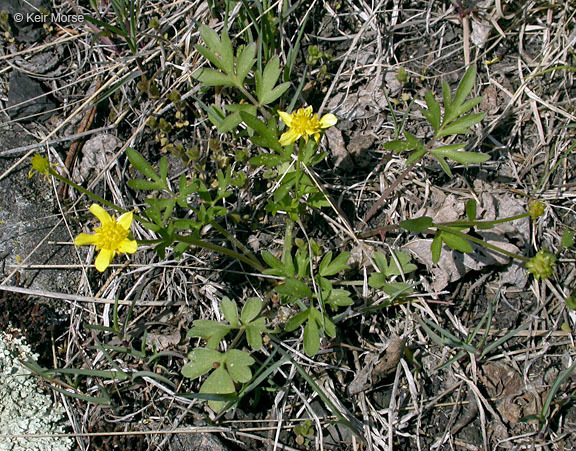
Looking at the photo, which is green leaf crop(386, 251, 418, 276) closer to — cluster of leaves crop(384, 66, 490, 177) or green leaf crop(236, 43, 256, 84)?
cluster of leaves crop(384, 66, 490, 177)

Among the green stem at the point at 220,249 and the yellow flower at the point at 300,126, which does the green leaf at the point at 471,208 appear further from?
the green stem at the point at 220,249

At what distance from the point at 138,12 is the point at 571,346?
3.60 metres

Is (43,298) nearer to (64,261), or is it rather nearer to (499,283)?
(64,261)

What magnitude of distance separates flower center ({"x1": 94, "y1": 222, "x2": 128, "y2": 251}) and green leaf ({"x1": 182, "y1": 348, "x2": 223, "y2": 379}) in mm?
734

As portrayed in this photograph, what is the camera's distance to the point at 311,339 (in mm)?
2527

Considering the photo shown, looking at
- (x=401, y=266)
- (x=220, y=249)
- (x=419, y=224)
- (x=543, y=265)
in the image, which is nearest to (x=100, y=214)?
(x=220, y=249)

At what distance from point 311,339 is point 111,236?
3.66 feet

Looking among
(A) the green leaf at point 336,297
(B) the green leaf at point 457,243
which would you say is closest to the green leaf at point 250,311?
(A) the green leaf at point 336,297

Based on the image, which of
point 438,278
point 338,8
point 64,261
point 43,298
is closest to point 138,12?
point 338,8

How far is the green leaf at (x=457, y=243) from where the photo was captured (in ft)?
8.16

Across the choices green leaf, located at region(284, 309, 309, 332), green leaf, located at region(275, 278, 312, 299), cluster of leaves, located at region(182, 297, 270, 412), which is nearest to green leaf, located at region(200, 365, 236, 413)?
cluster of leaves, located at region(182, 297, 270, 412)

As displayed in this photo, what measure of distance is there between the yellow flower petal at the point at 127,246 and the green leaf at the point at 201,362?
696 mm

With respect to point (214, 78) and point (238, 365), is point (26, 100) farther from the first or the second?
point (238, 365)

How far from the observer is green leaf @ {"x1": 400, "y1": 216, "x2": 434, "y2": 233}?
8.21ft
